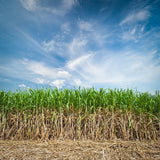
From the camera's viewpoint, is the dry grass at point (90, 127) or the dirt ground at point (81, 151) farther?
the dry grass at point (90, 127)

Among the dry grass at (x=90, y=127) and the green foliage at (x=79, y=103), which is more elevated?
the green foliage at (x=79, y=103)

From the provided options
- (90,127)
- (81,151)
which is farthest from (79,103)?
(81,151)

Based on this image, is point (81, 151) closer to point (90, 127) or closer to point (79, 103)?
point (90, 127)

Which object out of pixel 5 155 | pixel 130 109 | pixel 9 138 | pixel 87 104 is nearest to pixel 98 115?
pixel 87 104

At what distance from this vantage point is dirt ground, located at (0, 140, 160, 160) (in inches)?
94.2

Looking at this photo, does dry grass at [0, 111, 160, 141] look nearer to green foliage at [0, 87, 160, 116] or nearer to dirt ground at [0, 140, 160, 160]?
green foliage at [0, 87, 160, 116]

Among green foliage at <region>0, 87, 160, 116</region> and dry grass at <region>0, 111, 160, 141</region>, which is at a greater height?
green foliage at <region>0, 87, 160, 116</region>

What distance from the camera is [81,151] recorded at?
2518mm

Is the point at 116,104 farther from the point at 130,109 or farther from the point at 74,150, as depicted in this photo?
the point at 74,150

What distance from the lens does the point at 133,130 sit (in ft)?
11.3

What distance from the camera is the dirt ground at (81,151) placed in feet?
7.85

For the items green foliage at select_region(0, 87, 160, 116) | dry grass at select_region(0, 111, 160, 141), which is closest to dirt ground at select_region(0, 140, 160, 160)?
dry grass at select_region(0, 111, 160, 141)

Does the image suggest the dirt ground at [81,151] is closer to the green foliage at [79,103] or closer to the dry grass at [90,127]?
the dry grass at [90,127]

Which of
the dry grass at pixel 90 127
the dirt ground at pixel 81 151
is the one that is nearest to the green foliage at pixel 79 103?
the dry grass at pixel 90 127
